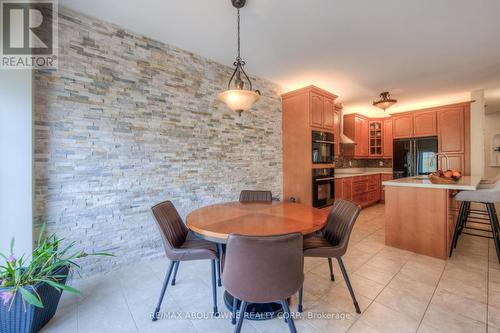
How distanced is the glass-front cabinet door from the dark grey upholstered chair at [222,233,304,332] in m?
5.71

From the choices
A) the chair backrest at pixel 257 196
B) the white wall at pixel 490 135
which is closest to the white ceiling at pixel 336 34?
the chair backrest at pixel 257 196

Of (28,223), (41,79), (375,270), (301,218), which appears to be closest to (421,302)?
(375,270)

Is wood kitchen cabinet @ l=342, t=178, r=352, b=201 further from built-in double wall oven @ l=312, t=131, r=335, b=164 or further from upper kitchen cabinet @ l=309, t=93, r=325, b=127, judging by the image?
upper kitchen cabinet @ l=309, t=93, r=325, b=127

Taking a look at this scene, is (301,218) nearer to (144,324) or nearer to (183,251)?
(183,251)

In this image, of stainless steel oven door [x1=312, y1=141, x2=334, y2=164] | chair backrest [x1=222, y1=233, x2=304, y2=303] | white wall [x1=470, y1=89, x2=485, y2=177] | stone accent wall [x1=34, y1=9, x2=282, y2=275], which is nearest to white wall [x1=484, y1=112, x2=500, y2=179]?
white wall [x1=470, y1=89, x2=485, y2=177]

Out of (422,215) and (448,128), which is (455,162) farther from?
(422,215)

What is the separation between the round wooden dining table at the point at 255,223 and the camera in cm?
141

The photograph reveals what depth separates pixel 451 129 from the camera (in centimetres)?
462

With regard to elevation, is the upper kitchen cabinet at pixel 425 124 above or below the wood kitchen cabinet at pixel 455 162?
above

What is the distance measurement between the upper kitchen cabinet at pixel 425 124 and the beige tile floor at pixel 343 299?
10.7 feet

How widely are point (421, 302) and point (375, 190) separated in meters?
4.23

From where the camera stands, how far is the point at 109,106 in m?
2.23

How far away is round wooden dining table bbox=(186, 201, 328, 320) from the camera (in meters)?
1.41

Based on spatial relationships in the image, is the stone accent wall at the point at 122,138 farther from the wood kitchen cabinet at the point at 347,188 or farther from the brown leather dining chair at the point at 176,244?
the wood kitchen cabinet at the point at 347,188
